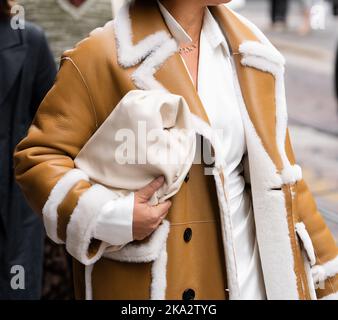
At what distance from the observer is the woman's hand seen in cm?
192

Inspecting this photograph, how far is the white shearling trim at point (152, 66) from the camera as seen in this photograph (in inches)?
78.4

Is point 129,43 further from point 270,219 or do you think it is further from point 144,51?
point 270,219

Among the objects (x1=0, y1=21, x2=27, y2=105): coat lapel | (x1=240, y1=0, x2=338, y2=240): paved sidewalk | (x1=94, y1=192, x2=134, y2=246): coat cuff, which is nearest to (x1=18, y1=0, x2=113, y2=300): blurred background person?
(x1=0, y1=21, x2=27, y2=105): coat lapel

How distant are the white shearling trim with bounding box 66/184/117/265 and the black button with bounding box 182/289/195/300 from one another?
10.6 inches

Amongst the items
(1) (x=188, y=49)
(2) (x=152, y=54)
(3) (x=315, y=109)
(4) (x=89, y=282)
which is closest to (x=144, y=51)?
(2) (x=152, y=54)

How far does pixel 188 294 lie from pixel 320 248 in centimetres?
51

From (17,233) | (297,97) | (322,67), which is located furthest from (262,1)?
(17,233)

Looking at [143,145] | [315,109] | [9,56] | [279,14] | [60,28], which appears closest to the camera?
[143,145]

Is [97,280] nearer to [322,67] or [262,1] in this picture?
[322,67]

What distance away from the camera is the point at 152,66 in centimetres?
201

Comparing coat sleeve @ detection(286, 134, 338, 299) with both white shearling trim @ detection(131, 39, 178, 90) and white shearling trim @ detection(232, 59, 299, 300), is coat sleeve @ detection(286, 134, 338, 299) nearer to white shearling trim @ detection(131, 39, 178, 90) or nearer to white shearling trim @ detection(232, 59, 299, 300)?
white shearling trim @ detection(232, 59, 299, 300)
